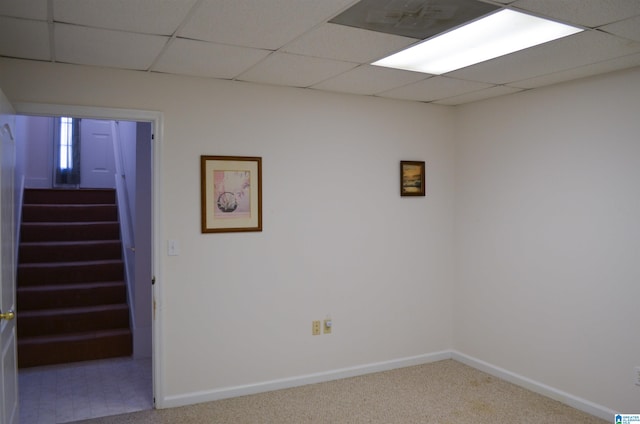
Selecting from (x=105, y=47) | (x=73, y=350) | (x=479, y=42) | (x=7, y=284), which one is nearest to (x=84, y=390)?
(x=73, y=350)

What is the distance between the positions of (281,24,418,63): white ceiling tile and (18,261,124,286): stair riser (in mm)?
3599

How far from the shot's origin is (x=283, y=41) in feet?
9.12

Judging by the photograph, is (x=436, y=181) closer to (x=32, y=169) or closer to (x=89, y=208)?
(x=89, y=208)

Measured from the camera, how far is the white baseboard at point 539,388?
3506mm

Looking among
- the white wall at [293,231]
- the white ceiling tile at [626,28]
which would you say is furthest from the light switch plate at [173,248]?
the white ceiling tile at [626,28]

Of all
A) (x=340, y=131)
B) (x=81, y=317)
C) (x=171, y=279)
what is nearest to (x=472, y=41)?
(x=340, y=131)

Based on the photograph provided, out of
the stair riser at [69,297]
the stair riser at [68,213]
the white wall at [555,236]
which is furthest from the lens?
A: the stair riser at [68,213]

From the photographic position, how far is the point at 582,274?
3.64 m

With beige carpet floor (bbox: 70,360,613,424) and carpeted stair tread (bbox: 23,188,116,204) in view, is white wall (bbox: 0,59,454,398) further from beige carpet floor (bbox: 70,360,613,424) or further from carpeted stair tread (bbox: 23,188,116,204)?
carpeted stair tread (bbox: 23,188,116,204)

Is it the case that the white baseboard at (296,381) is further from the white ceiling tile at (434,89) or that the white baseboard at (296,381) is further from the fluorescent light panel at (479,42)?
the fluorescent light panel at (479,42)

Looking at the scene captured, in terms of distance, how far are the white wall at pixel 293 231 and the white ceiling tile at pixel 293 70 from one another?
0.70ft

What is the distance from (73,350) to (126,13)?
3375 millimetres

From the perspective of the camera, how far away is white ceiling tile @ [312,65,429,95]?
3.45m

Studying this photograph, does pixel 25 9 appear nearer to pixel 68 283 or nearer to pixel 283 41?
pixel 283 41
